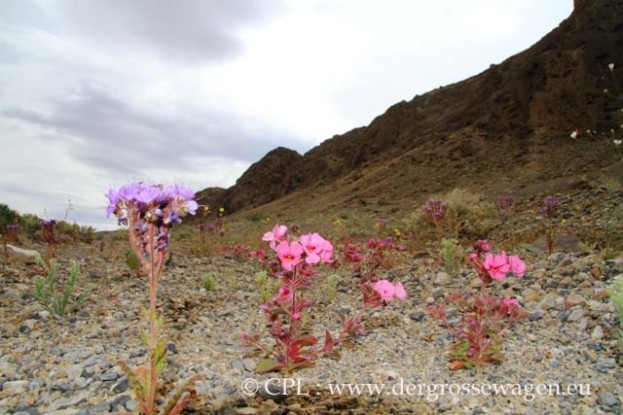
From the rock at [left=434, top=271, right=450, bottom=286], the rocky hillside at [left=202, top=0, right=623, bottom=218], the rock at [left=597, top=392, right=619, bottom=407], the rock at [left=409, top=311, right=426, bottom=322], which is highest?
the rocky hillside at [left=202, top=0, right=623, bottom=218]

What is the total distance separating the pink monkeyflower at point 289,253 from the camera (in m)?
2.91

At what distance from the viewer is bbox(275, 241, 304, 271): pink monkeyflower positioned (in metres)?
2.91

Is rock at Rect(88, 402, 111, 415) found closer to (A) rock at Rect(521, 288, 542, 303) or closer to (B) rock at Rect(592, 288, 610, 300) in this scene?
(A) rock at Rect(521, 288, 542, 303)

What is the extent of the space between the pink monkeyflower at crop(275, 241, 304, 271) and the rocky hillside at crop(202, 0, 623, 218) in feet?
45.9

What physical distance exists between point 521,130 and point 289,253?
909 inches

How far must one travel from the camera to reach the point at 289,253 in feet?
9.64

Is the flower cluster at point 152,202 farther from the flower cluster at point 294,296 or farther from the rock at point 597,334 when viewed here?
the rock at point 597,334

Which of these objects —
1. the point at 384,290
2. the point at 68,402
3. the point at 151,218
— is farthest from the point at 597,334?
the point at 68,402

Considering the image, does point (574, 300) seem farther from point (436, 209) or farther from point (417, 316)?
point (436, 209)

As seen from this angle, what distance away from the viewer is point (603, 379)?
3.06 m

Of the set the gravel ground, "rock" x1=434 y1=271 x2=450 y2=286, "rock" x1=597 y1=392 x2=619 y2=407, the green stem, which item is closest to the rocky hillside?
"rock" x1=434 y1=271 x2=450 y2=286

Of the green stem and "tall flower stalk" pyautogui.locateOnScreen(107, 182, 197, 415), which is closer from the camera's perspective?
the green stem

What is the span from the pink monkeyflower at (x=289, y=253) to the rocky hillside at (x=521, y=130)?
45.9ft

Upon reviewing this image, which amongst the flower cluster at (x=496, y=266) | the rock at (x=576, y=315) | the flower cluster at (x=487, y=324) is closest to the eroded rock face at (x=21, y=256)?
the flower cluster at (x=487, y=324)
